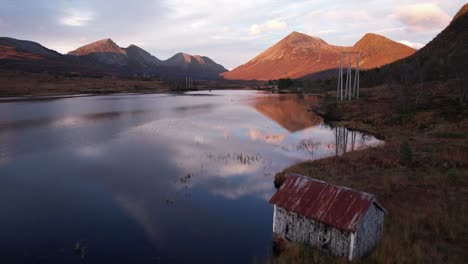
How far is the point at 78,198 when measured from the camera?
70.8 ft

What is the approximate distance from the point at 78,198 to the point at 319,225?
55.7 feet

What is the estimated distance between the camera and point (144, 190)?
23.1m

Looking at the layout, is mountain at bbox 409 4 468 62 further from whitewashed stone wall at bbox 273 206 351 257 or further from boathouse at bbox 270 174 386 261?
whitewashed stone wall at bbox 273 206 351 257

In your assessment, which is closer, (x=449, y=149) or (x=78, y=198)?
(x=78, y=198)

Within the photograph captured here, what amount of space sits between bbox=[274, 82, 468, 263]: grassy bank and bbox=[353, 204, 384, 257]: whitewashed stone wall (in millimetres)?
367

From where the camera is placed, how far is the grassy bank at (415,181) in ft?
42.5

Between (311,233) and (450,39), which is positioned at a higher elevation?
(450,39)

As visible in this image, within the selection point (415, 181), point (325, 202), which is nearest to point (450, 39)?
point (415, 181)

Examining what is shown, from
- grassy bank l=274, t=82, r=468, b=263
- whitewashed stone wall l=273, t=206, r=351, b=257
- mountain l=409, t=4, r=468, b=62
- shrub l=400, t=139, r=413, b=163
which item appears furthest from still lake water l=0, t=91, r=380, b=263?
mountain l=409, t=4, r=468, b=62

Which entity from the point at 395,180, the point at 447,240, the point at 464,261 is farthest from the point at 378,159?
the point at 464,261

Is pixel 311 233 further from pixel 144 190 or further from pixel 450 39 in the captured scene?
pixel 450 39

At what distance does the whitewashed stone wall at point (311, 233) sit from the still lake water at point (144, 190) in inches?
80.5

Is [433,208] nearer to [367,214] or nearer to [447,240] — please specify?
[447,240]

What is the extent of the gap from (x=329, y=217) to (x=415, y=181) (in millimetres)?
12518
